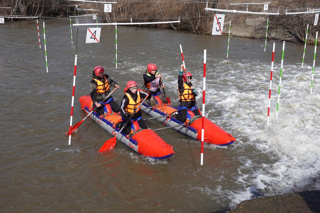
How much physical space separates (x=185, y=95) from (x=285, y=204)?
12.3 feet

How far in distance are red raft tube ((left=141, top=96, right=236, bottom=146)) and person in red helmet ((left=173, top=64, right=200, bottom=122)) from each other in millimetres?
127

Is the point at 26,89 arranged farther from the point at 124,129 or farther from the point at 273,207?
the point at 273,207

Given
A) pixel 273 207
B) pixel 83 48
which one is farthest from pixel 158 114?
pixel 83 48

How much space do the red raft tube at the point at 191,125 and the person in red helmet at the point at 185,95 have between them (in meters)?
0.13

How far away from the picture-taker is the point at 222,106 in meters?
8.93

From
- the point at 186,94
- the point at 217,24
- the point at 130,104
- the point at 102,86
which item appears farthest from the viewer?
the point at 217,24

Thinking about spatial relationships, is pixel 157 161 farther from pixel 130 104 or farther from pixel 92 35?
pixel 92 35

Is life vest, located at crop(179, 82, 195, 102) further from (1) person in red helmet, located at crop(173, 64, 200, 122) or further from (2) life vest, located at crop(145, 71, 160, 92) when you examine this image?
(2) life vest, located at crop(145, 71, 160, 92)

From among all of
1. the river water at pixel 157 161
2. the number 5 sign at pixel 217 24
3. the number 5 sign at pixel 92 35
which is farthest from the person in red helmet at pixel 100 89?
the number 5 sign at pixel 217 24

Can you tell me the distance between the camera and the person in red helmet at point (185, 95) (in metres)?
6.87

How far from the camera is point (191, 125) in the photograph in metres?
→ 6.70

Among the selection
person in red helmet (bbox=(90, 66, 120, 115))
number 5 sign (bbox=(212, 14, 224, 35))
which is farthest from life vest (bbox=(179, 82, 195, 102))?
number 5 sign (bbox=(212, 14, 224, 35))

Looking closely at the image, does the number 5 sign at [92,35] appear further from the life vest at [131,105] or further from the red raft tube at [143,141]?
the life vest at [131,105]

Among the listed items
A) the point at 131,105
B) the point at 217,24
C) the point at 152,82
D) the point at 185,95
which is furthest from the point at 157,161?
the point at 217,24
